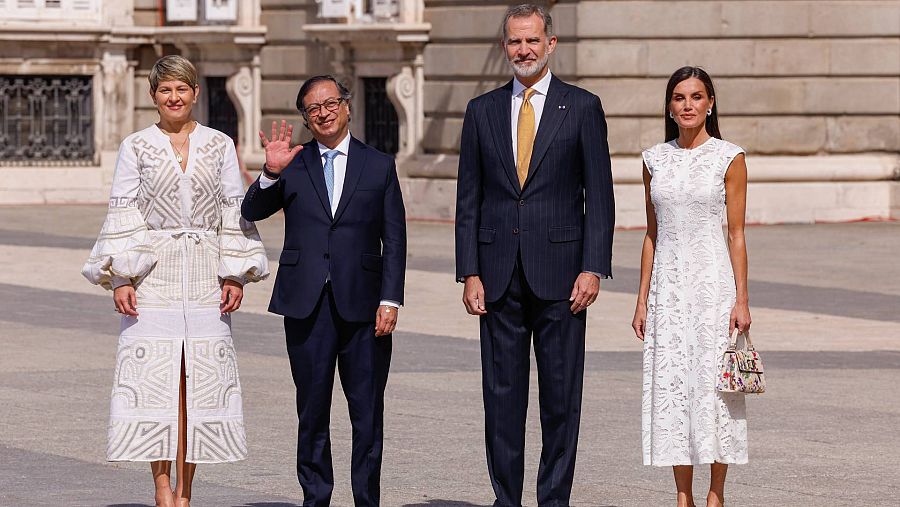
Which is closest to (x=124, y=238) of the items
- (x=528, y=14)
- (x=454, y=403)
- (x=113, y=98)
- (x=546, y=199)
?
(x=546, y=199)

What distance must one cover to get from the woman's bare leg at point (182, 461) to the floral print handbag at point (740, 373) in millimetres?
2067

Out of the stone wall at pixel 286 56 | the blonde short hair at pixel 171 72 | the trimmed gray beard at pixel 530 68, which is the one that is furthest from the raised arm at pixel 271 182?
the stone wall at pixel 286 56

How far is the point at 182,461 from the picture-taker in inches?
317

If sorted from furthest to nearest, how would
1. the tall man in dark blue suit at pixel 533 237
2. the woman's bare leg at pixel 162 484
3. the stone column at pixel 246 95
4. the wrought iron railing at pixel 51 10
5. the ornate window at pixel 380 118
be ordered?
1. the wrought iron railing at pixel 51 10
2. the stone column at pixel 246 95
3. the ornate window at pixel 380 118
4. the woman's bare leg at pixel 162 484
5. the tall man in dark blue suit at pixel 533 237

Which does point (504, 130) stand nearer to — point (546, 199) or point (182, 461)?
point (546, 199)

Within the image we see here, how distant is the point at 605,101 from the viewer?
25.1 metres

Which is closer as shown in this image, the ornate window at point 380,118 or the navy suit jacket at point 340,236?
the navy suit jacket at point 340,236

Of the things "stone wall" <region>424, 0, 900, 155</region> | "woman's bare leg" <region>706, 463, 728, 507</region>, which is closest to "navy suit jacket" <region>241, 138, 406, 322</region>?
"woman's bare leg" <region>706, 463, 728, 507</region>

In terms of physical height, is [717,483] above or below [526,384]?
below

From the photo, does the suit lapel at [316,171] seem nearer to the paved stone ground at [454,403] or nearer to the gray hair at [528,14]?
the gray hair at [528,14]

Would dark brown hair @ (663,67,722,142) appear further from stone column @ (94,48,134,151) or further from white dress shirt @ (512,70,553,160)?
stone column @ (94,48,134,151)

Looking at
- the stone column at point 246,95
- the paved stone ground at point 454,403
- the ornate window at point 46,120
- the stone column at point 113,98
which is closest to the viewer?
the paved stone ground at point 454,403

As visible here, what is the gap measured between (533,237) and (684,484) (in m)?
1.13

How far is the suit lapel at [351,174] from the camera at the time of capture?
798 centimetres
